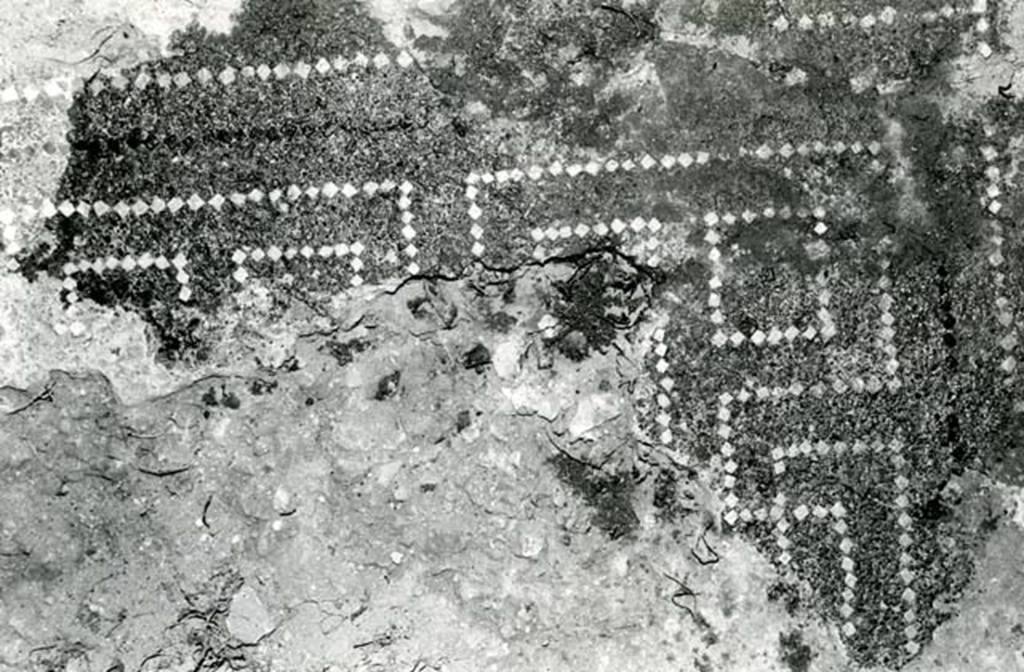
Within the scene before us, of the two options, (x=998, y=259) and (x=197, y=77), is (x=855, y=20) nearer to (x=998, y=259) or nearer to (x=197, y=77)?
(x=998, y=259)

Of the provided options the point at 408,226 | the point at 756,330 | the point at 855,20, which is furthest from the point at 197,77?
the point at 855,20

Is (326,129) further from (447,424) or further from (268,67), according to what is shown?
(447,424)

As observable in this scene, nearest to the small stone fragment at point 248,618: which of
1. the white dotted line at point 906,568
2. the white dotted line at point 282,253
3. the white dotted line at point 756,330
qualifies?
the white dotted line at point 282,253

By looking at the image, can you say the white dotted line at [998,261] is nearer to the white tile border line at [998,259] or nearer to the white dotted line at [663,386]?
the white tile border line at [998,259]

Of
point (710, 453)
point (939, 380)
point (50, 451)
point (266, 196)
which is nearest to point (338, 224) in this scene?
point (266, 196)

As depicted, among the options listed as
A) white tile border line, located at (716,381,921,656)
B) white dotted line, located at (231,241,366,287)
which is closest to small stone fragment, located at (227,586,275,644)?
white dotted line, located at (231,241,366,287)

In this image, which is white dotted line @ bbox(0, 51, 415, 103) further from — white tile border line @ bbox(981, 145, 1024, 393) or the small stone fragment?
white tile border line @ bbox(981, 145, 1024, 393)
